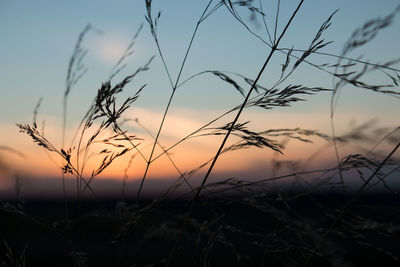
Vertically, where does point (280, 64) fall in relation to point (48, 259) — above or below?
above

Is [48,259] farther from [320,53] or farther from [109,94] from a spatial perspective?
[320,53]

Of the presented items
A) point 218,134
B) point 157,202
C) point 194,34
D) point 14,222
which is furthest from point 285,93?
point 14,222

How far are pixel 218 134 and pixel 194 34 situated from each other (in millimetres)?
348

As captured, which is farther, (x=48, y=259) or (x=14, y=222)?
(x=14, y=222)

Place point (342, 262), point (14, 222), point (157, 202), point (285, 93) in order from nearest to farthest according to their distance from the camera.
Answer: point (342, 262), point (157, 202), point (285, 93), point (14, 222)

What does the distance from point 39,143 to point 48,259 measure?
4255mm

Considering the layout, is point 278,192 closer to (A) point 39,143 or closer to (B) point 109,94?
(B) point 109,94

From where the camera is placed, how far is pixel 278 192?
1324 millimetres

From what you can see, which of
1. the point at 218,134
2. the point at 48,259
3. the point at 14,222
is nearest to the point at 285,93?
the point at 218,134

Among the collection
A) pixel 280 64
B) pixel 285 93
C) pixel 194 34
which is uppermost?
pixel 194 34

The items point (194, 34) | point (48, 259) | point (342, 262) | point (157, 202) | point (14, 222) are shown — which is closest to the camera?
point (342, 262)

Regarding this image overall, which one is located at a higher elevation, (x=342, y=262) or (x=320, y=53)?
(x=320, y=53)

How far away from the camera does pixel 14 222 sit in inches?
314


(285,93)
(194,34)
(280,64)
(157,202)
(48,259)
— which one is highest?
(194,34)
